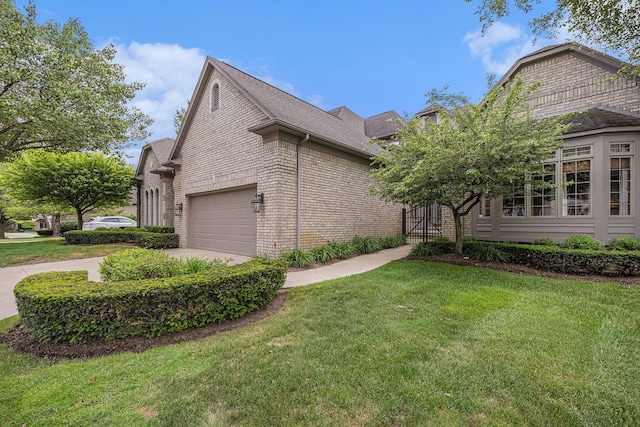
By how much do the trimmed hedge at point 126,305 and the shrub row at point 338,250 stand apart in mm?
2829

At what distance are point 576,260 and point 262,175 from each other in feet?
27.2

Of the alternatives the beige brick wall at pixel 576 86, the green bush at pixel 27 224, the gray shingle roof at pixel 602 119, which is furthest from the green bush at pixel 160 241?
the green bush at pixel 27 224

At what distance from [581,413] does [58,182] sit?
22.3 meters

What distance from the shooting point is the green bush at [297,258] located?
7.68 metres

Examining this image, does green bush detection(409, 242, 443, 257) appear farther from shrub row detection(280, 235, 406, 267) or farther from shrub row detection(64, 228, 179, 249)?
shrub row detection(64, 228, 179, 249)

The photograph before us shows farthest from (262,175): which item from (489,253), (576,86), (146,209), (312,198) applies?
(146,209)

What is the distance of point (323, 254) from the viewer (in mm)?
8383

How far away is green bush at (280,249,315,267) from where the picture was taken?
25.2 ft

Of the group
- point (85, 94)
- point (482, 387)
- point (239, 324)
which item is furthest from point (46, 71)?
point (482, 387)

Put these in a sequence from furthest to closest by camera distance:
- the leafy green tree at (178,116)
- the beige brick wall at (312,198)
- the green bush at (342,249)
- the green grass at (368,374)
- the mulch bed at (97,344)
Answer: the leafy green tree at (178,116), the green bush at (342,249), the beige brick wall at (312,198), the mulch bed at (97,344), the green grass at (368,374)

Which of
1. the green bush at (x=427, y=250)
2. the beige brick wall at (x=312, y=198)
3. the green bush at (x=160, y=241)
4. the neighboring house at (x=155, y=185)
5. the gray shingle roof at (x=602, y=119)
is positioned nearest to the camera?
the gray shingle roof at (x=602, y=119)

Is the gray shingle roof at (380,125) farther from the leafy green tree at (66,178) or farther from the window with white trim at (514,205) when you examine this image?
the leafy green tree at (66,178)

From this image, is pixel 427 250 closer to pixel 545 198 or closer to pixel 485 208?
pixel 485 208

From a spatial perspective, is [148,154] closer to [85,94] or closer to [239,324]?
[85,94]
